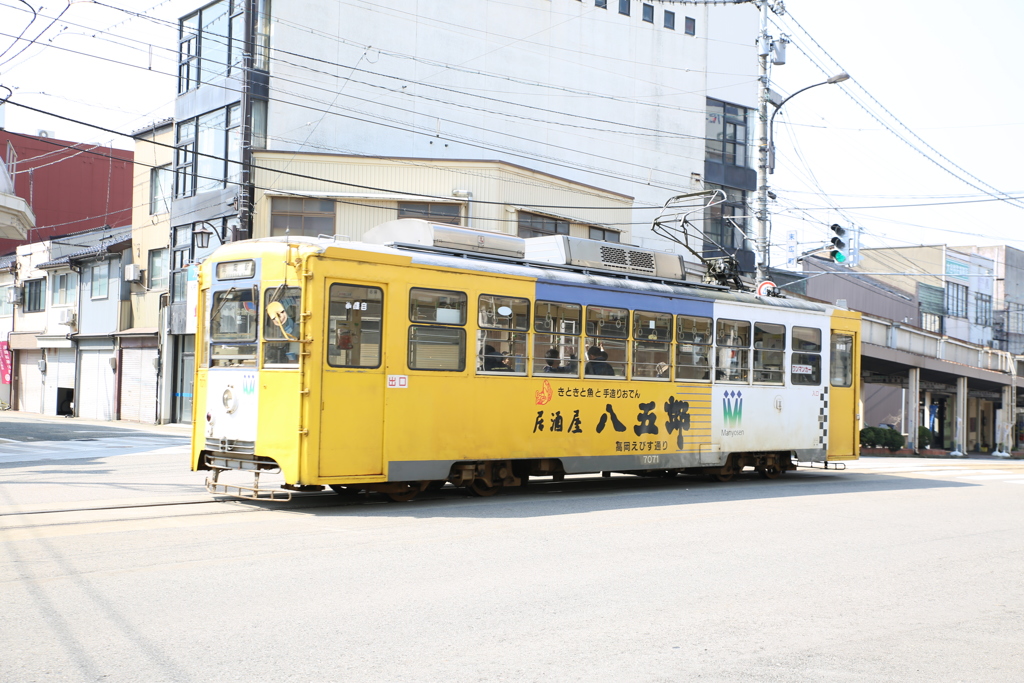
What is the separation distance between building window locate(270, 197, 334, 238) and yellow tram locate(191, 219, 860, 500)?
15.2m

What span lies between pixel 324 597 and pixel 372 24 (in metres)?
28.4

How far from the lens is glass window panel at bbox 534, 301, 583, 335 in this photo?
12867mm

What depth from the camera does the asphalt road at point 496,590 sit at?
5434 mm

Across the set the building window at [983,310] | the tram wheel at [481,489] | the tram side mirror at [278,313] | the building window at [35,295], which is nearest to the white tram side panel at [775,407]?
the tram wheel at [481,489]

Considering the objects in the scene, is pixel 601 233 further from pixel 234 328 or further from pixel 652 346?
pixel 234 328

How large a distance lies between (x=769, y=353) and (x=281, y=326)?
348 inches

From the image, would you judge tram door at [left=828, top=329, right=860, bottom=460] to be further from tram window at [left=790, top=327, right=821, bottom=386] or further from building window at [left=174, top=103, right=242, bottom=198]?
building window at [left=174, top=103, right=242, bottom=198]

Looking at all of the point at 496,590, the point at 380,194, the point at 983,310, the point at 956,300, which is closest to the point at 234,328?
the point at 496,590

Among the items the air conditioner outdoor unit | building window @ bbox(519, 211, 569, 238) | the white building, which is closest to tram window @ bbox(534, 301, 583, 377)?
the white building

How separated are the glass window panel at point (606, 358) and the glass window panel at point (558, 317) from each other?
0.34 m

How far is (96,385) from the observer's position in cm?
3553

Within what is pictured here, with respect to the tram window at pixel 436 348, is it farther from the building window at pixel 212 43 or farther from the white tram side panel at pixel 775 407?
the building window at pixel 212 43

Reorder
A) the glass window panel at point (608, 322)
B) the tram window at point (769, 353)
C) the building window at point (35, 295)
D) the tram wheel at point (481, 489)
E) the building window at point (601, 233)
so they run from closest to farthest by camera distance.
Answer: the tram wheel at point (481, 489) → the glass window panel at point (608, 322) → the tram window at point (769, 353) → the building window at point (601, 233) → the building window at point (35, 295)

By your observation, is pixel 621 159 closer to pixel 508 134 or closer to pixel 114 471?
pixel 508 134
